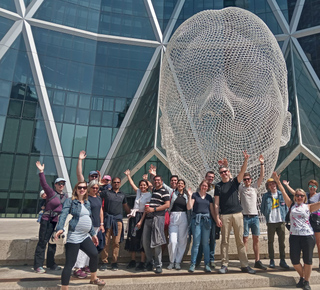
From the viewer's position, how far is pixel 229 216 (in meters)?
5.14

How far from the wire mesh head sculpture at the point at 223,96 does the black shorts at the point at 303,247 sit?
8.74 ft

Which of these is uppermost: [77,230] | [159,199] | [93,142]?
[93,142]

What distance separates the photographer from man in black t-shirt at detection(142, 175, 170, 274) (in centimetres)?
513

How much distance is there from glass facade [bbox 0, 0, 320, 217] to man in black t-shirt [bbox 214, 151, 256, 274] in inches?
601

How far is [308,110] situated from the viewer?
20.5 m

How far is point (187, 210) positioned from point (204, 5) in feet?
82.7

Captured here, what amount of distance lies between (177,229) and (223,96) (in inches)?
150

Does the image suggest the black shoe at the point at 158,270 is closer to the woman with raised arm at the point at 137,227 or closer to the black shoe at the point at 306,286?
the woman with raised arm at the point at 137,227

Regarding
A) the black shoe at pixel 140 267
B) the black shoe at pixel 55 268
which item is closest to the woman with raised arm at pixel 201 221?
the black shoe at pixel 140 267

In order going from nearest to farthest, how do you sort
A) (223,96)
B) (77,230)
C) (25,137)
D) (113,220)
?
(77,230), (113,220), (223,96), (25,137)

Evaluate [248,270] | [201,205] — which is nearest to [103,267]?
[201,205]

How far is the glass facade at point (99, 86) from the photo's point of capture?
20.8 m

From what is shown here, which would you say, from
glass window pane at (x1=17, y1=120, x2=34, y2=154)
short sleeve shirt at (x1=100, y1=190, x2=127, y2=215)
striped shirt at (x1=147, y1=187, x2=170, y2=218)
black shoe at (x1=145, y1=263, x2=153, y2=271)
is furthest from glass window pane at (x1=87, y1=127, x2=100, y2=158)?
black shoe at (x1=145, y1=263, x2=153, y2=271)

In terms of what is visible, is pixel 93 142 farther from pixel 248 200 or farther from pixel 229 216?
pixel 229 216
